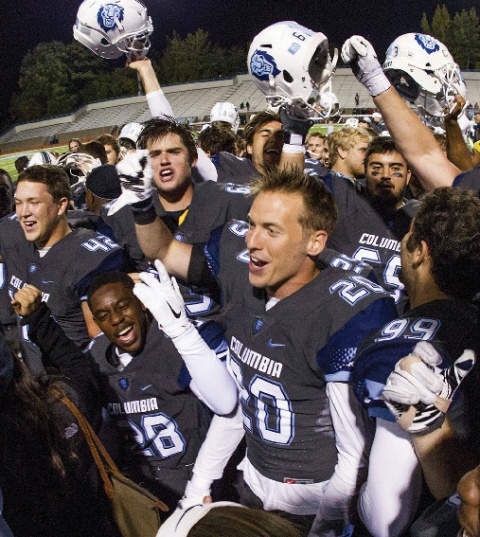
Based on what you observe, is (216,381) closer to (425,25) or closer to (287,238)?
(287,238)

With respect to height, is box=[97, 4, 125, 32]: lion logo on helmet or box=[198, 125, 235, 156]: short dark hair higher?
box=[97, 4, 125, 32]: lion logo on helmet

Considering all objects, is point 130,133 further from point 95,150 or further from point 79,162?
point 79,162

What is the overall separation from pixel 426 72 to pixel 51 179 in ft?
7.31

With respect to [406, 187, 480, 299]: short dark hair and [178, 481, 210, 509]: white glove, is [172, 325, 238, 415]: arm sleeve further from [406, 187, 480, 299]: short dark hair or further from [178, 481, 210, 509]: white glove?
[406, 187, 480, 299]: short dark hair

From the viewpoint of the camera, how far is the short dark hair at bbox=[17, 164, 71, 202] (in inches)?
132

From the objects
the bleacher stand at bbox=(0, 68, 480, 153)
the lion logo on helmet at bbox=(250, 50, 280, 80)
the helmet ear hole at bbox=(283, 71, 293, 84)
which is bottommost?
the bleacher stand at bbox=(0, 68, 480, 153)

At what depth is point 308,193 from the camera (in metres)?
2.10

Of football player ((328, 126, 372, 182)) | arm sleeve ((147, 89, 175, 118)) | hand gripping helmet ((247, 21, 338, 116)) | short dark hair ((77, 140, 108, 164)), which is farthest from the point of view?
short dark hair ((77, 140, 108, 164))

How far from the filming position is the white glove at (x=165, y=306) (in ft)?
6.90

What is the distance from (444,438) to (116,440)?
1589 millimetres

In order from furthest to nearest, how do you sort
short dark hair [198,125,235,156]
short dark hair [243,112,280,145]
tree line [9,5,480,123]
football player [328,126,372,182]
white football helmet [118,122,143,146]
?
tree line [9,5,480,123] → white football helmet [118,122,143,146] → short dark hair [198,125,235,156] → short dark hair [243,112,280,145] → football player [328,126,372,182]

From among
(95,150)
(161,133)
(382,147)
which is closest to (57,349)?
(161,133)

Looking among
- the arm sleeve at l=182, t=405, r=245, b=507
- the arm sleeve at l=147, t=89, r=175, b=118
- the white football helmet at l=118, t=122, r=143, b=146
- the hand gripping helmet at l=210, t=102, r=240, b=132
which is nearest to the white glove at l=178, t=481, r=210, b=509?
the arm sleeve at l=182, t=405, r=245, b=507

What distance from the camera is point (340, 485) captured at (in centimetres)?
183
